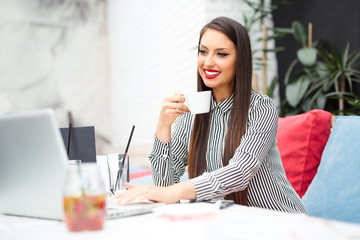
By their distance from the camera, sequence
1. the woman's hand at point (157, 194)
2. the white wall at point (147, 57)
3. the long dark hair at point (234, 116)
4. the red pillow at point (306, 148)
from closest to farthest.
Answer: the woman's hand at point (157, 194)
the long dark hair at point (234, 116)
the red pillow at point (306, 148)
the white wall at point (147, 57)

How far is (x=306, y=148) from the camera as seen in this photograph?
196 cm

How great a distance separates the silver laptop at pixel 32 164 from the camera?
842 millimetres

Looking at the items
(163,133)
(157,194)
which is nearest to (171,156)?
(163,133)

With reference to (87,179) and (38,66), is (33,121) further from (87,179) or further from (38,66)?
(38,66)

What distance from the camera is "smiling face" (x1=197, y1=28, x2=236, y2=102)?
1.50 m

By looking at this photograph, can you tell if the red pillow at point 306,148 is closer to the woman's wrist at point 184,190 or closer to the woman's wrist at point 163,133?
the woman's wrist at point 163,133

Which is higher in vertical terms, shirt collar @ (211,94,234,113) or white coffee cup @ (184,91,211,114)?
white coffee cup @ (184,91,211,114)

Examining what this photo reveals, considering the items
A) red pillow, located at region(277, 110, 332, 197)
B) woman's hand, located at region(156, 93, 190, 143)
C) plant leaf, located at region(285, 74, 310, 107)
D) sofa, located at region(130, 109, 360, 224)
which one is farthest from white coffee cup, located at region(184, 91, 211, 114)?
plant leaf, located at region(285, 74, 310, 107)

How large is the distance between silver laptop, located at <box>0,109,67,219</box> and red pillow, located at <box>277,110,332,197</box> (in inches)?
51.4

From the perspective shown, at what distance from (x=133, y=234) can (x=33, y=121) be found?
30cm

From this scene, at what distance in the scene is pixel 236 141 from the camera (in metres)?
1.43

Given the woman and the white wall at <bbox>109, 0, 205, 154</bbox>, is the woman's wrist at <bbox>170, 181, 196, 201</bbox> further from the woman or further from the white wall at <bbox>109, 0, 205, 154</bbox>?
the white wall at <bbox>109, 0, 205, 154</bbox>

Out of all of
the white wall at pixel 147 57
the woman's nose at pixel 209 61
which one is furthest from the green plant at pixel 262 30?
the woman's nose at pixel 209 61

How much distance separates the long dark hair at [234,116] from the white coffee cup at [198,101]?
0.21 meters
